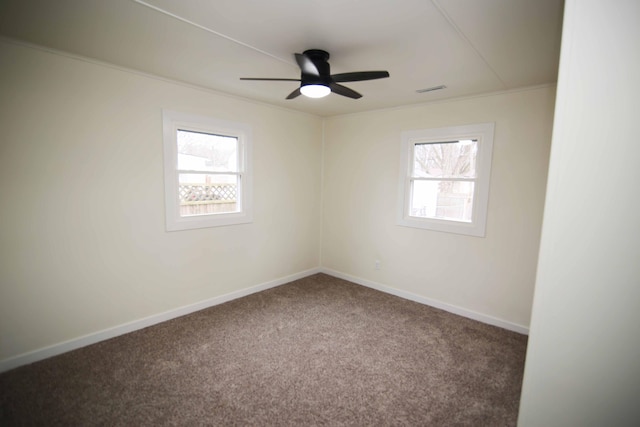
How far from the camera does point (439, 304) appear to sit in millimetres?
3689

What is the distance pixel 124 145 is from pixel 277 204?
6.46 feet

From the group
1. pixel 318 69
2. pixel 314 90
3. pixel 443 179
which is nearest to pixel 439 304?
pixel 443 179

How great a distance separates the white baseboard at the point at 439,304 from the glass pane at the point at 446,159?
157 centimetres

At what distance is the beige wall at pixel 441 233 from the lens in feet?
9.90

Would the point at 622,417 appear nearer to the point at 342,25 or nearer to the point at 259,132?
the point at 342,25

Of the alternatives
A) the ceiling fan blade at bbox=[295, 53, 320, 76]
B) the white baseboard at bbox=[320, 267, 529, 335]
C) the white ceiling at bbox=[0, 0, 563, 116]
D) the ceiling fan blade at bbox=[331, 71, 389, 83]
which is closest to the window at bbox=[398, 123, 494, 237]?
the white ceiling at bbox=[0, 0, 563, 116]

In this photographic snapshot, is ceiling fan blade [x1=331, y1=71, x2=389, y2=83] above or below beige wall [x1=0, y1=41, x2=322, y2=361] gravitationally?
above


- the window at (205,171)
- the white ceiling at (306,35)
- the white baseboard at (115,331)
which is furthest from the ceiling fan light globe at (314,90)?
the white baseboard at (115,331)

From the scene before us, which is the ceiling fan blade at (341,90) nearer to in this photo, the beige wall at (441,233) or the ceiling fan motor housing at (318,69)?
the ceiling fan motor housing at (318,69)

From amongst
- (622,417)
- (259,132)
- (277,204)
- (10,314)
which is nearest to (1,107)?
(10,314)

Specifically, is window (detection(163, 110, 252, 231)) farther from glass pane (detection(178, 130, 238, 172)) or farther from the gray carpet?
the gray carpet

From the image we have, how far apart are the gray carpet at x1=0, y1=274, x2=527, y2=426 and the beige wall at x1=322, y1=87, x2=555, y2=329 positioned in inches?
17.9

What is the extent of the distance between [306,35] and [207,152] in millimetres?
1989

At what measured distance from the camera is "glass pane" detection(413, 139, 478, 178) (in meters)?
3.45
